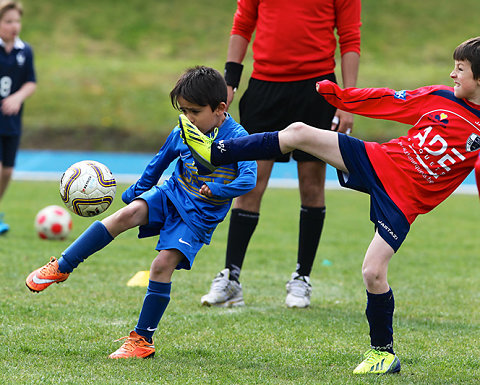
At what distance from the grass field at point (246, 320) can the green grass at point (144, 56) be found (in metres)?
12.0

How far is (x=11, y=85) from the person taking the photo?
724 centimetres

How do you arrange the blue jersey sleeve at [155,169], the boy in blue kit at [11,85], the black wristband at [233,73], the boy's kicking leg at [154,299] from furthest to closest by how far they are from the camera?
Result: 1. the boy in blue kit at [11,85]
2. the black wristband at [233,73]
3. the blue jersey sleeve at [155,169]
4. the boy's kicking leg at [154,299]

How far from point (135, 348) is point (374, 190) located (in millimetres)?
1361

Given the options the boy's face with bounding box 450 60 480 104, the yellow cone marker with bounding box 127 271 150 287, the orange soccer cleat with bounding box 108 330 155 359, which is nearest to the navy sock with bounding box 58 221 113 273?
the orange soccer cleat with bounding box 108 330 155 359

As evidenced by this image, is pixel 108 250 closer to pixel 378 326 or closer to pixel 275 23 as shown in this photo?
pixel 275 23

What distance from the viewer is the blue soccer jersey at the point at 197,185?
3.49m

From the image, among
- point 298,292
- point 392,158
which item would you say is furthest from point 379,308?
point 298,292

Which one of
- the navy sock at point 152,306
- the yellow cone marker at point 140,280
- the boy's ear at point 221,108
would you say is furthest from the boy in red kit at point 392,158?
the yellow cone marker at point 140,280

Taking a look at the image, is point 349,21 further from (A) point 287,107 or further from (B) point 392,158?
(B) point 392,158

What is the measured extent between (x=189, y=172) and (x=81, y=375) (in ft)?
3.83

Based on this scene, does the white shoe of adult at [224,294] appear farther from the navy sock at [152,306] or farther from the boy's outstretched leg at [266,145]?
the boy's outstretched leg at [266,145]

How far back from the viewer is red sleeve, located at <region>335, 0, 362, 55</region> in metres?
4.71

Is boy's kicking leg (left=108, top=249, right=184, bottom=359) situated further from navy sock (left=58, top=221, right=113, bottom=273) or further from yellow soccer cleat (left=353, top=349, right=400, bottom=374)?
yellow soccer cleat (left=353, top=349, right=400, bottom=374)

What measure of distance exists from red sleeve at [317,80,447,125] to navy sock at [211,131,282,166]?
1.43 ft
